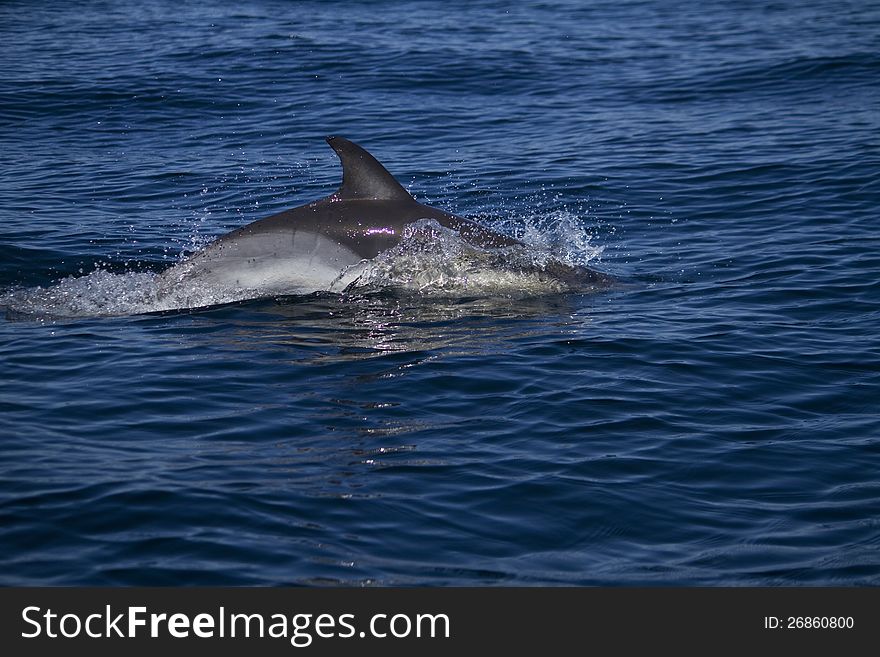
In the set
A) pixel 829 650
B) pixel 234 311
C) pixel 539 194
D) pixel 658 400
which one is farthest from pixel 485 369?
pixel 539 194

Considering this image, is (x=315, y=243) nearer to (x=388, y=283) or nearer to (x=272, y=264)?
(x=272, y=264)

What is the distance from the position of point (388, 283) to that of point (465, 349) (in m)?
2.10

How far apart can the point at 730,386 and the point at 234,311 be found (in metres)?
5.06

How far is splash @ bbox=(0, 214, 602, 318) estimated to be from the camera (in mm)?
13320

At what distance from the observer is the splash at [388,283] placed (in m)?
13.3

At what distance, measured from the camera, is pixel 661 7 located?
36.8 m

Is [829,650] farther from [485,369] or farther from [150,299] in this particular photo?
[150,299]

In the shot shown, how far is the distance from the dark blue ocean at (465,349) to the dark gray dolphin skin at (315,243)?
35cm

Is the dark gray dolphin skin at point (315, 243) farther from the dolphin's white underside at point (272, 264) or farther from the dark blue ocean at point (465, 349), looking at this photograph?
the dark blue ocean at point (465, 349)

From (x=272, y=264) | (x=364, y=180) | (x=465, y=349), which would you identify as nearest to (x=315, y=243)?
(x=272, y=264)

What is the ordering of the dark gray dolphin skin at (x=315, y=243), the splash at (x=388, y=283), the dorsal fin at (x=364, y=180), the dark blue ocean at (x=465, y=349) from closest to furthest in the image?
the dark blue ocean at (x=465, y=349) → the dorsal fin at (x=364, y=180) → the splash at (x=388, y=283) → the dark gray dolphin skin at (x=315, y=243)

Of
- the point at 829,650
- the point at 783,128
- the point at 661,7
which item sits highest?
the point at 661,7

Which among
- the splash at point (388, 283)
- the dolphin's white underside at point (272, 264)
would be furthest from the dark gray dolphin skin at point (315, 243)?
the splash at point (388, 283)

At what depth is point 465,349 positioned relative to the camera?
38.9 feet
